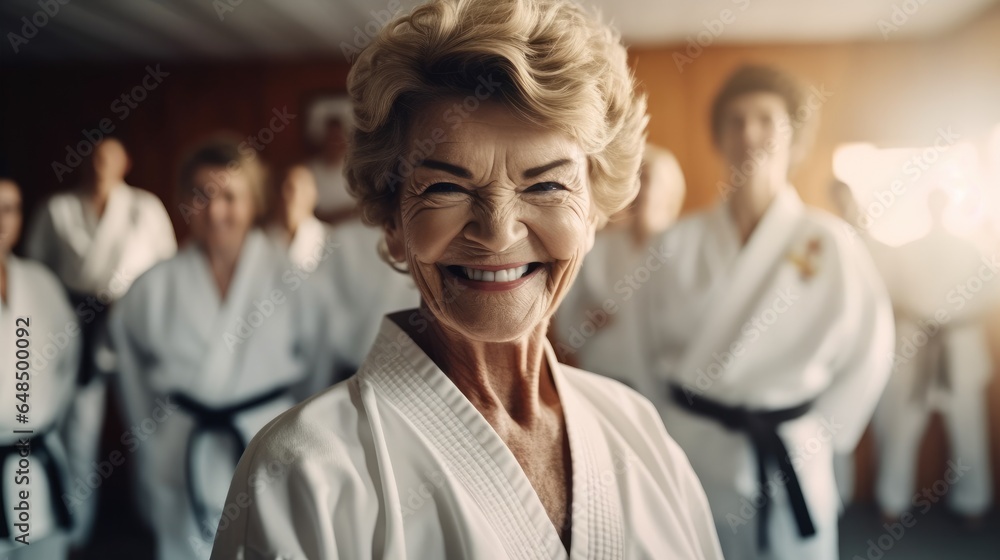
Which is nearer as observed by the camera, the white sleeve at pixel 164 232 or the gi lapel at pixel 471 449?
the gi lapel at pixel 471 449

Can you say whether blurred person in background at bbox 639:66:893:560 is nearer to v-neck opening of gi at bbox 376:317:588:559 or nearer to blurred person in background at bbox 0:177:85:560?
v-neck opening of gi at bbox 376:317:588:559

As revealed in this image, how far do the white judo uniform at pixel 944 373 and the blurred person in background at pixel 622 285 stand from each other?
724mm

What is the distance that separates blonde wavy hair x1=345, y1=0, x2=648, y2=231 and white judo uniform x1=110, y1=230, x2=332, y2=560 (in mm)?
1281

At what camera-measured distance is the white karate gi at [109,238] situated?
6.03ft

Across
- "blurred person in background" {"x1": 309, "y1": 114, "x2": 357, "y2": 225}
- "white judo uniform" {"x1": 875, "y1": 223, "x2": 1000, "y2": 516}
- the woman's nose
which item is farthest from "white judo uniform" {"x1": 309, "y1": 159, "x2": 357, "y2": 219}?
"white judo uniform" {"x1": 875, "y1": 223, "x2": 1000, "y2": 516}

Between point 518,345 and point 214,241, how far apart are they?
1435mm

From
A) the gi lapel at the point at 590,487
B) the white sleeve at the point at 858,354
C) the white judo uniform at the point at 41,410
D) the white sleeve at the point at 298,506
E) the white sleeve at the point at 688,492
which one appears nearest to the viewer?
the white sleeve at the point at 298,506

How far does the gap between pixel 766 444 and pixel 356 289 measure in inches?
48.9

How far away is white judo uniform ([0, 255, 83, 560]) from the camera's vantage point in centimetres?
171

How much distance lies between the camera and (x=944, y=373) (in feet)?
6.23

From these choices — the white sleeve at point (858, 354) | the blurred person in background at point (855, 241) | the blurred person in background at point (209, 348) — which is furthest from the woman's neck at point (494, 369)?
the blurred person in background at point (855, 241)

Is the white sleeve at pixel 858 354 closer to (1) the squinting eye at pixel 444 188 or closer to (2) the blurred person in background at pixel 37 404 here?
(1) the squinting eye at pixel 444 188

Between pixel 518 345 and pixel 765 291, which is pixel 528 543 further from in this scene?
→ pixel 765 291

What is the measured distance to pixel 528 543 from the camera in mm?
625
